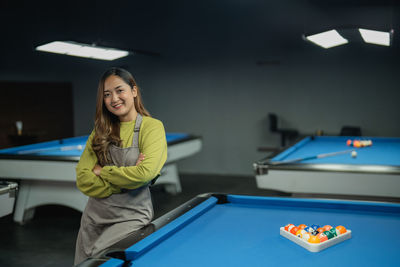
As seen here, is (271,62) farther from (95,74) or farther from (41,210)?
(41,210)

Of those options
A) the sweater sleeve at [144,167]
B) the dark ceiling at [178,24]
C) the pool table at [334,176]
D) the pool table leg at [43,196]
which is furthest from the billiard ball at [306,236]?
the dark ceiling at [178,24]

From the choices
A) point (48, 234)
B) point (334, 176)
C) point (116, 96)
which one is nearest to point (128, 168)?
point (116, 96)

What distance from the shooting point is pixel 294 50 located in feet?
22.2

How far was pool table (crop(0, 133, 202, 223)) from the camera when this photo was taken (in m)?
3.79

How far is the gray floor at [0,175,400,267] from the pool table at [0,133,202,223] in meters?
0.20

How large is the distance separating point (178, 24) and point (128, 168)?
5690mm

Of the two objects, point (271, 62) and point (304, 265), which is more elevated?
point (271, 62)

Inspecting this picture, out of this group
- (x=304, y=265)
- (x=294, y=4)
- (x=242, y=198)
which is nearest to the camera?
(x=304, y=265)

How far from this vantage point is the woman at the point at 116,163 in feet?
6.31

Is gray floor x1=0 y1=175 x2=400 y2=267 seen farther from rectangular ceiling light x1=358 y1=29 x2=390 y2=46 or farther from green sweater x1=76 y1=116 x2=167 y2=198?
green sweater x1=76 y1=116 x2=167 y2=198

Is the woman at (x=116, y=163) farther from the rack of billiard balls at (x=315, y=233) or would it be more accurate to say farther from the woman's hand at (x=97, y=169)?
the rack of billiard balls at (x=315, y=233)

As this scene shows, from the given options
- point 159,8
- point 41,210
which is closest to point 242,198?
point 41,210

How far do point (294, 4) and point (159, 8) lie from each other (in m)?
2.29

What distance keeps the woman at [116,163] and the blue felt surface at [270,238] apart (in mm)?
343
